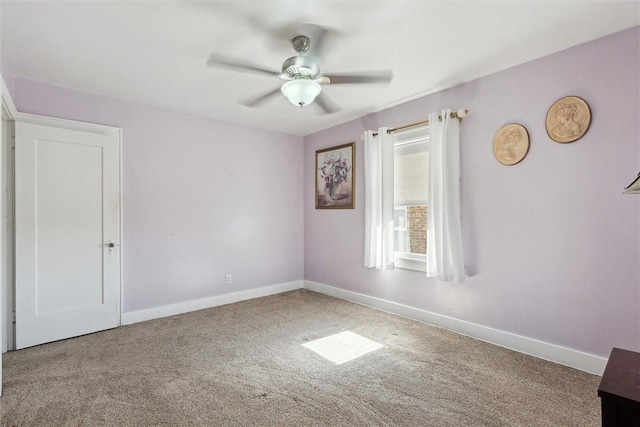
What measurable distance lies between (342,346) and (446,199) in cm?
174

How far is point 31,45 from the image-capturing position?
7.89 ft

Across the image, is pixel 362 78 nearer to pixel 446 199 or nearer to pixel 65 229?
pixel 446 199

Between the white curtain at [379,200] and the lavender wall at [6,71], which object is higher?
the lavender wall at [6,71]

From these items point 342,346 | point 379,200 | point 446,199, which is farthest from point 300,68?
point 342,346

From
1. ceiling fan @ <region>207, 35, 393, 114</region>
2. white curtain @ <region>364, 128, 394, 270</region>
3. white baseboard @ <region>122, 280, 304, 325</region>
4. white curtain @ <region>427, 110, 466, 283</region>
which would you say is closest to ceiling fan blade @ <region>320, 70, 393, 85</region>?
ceiling fan @ <region>207, 35, 393, 114</region>

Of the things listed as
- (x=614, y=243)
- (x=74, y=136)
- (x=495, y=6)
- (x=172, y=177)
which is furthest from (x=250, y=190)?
(x=614, y=243)

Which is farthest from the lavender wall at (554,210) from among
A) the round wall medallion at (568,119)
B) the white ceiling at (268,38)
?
the white ceiling at (268,38)

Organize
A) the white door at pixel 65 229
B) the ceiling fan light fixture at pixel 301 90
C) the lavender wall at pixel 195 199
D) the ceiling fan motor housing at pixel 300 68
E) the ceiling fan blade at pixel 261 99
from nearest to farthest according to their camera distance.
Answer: the ceiling fan motor housing at pixel 300 68, the ceiling fan light fixture at pixel 301 90, the white door at pixel 65 229, the ceiling fan blade at pixel 261 99, the lavender wall at pixel 195 199

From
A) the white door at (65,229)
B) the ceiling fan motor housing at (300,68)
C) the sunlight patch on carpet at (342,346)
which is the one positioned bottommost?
the sunlight patch on carpet at (342,346)

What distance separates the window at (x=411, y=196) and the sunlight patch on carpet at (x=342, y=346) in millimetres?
1077

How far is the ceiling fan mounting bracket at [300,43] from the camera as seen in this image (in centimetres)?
226

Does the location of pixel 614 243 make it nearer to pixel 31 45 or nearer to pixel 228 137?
pixel 228 137

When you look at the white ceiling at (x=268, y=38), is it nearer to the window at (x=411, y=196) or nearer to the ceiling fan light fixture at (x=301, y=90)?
the ceiling fan light fixture at (x=301, y=90)

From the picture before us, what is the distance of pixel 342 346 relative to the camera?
291cm
